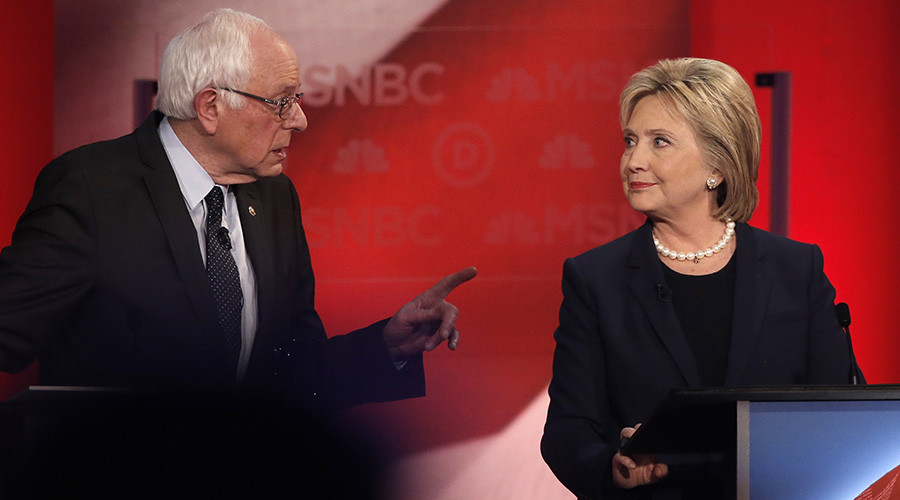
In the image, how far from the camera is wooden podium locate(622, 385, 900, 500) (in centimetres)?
129

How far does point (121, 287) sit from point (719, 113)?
134 cm

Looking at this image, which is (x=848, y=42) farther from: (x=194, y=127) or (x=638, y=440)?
(x=638, y=440)

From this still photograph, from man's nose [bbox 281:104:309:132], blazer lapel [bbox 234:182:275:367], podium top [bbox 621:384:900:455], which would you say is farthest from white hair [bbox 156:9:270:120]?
podium top [bbox 621:384:900:455]

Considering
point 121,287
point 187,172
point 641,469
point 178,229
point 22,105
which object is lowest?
point 641,469

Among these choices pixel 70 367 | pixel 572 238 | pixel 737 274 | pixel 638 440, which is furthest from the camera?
pixel 572 238

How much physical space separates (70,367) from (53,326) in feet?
0.45

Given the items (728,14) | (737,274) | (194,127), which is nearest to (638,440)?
(737,274)

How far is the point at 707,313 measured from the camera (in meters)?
1.99

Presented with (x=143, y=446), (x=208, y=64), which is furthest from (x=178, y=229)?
(x=143, y=446)

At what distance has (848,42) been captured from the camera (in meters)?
3.92

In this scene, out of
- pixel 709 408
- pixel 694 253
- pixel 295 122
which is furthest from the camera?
pixel 295 122

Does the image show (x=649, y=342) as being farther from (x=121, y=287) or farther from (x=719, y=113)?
(x=121, y=287)

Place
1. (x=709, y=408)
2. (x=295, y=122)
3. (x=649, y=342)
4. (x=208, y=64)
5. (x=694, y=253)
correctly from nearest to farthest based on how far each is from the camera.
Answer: (x=709, y=408)
(x=649, y=342)
(x=694, y=253)
(x=208, y=64)
(x=295, y=122)

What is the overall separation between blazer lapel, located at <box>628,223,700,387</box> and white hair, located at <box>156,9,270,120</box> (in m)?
1.02
